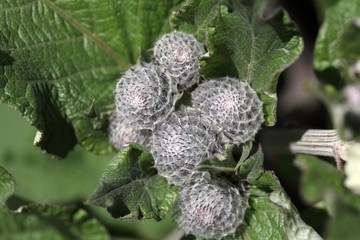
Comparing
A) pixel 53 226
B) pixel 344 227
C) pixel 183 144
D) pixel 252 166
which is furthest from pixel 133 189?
pixel 53 226

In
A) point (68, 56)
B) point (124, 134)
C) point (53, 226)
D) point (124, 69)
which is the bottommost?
point (53, 226)

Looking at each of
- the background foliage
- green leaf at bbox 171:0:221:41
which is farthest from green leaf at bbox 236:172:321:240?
green leaf at bbox 171:0:221:41

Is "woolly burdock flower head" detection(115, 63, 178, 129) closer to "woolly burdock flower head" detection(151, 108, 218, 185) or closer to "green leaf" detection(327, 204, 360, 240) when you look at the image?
"woolly burdock flower head" detection(151, 108, 218, 185)

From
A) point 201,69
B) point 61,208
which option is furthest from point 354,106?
point 61,208

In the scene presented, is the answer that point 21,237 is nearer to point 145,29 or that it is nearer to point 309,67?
point 145,29

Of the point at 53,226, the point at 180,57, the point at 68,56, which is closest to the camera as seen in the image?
the point at 180,57

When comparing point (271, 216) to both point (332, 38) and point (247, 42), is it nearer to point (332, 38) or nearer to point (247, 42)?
point (247, 42)

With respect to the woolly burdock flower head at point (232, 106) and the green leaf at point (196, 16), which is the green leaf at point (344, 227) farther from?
the green leaf at point (196, 16)

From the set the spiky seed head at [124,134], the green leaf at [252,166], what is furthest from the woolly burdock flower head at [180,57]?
the green leaf at [252,166]
